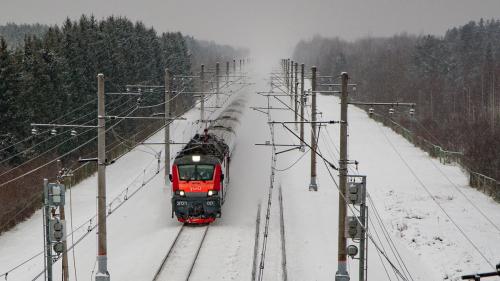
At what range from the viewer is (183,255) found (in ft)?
86.3

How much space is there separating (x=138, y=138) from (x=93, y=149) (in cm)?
1185

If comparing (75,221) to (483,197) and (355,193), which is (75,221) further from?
(483,197)

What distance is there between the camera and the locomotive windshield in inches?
1169

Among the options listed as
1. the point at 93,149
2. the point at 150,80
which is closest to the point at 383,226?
the point at 93,149

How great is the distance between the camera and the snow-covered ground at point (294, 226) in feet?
83.6

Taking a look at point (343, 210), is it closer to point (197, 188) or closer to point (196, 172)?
point (197, 188)

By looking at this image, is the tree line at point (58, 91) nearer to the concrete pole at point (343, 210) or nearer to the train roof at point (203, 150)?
the train roof at point (203, 150)

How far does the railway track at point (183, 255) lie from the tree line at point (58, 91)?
5.45m

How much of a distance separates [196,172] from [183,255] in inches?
186

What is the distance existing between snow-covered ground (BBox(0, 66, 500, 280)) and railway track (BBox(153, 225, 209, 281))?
34cm

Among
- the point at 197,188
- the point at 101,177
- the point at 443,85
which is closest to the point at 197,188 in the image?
the point at 197,188

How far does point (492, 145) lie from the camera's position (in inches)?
1948

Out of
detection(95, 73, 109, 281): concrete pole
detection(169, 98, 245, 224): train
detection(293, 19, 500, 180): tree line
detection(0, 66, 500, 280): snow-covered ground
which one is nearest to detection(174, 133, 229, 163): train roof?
detection(169, 98, 245, 224): train

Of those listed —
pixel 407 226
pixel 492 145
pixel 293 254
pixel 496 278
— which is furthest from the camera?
pixel 492 145
